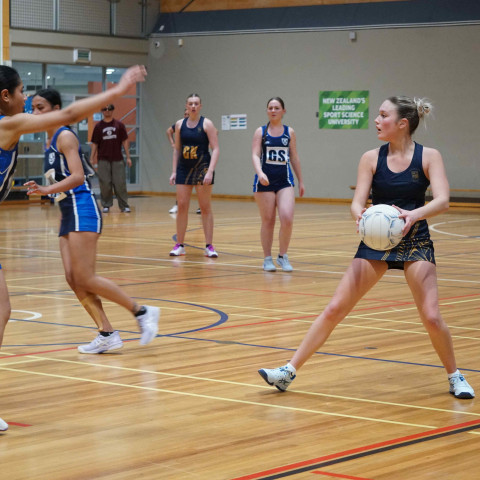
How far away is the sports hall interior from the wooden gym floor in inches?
0.8

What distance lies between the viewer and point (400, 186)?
545cm

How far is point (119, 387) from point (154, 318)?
1074 millimetres

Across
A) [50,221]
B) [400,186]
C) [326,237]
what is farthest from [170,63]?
[400,186]

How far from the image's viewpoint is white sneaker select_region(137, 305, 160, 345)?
6.67 m

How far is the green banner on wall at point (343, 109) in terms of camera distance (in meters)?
25.7

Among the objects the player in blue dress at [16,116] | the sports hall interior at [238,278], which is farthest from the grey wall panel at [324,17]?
the player in blue dress at [16,116]

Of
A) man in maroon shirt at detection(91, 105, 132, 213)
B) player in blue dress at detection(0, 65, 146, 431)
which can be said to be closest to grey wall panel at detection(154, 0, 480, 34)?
man in maroon shirt at detection(91, 105, 132, 213)

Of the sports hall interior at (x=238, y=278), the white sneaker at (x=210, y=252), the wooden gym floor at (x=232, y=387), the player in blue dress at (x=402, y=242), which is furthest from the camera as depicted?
the white sneaker at (x=210, y=252)

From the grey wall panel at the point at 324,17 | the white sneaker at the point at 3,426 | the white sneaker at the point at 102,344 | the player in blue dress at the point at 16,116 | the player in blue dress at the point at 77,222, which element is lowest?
the white sneaker at the point at 102,344

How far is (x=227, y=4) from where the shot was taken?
89.5ft

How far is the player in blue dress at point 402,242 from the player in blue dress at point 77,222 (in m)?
1.47

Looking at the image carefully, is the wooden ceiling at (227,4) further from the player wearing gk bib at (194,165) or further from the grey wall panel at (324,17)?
the player wearing gk bib at (194,165)

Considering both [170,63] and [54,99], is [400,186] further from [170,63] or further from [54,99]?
[170,63]

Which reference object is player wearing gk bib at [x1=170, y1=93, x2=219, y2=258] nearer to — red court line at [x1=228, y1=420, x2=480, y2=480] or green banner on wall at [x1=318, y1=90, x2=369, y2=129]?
red court line at [x1=228, y1=420, x2=480, y2=480]
